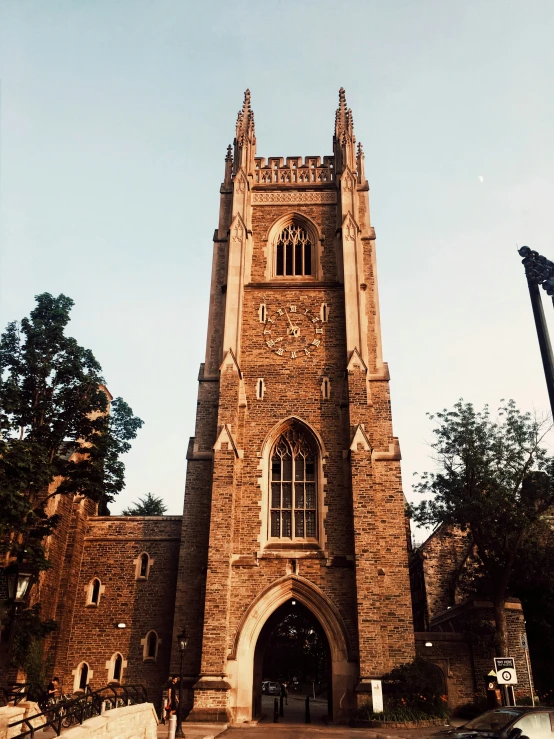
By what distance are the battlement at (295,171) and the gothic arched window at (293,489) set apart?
11834 millimetres

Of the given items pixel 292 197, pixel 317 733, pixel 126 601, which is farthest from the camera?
pixel 292 197

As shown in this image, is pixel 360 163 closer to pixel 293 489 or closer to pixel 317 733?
pixel 293 489

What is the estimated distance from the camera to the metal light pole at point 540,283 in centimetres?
729

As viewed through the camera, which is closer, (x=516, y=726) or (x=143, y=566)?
(x=516, y=726)

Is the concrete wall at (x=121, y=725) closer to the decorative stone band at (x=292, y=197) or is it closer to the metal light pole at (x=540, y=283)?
the metal light pole at (x=540, y=283)

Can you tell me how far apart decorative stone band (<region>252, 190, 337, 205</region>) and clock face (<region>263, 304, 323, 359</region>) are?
546 cm

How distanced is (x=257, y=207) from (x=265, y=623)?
1670 centimetres

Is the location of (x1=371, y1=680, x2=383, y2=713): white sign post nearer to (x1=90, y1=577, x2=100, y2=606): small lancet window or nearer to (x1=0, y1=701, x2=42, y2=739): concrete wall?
(x1=0, y1=701, x2=42, y2=739): concrete wall

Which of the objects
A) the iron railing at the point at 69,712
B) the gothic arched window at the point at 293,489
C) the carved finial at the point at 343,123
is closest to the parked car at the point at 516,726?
the iron railing at the point at 69,712

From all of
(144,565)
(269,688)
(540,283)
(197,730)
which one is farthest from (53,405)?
(269,688)

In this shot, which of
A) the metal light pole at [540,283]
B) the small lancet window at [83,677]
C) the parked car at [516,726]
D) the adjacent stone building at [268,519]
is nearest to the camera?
the metal light pole at [540,283]

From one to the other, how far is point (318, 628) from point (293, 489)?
4497 millimetres

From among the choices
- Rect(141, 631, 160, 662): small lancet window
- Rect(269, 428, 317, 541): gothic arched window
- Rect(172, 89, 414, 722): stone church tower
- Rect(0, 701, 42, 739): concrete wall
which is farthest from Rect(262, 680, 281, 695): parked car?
Rect(0, 701, 42, 739): concrete wall

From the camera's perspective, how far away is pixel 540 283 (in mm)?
7945
